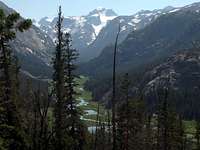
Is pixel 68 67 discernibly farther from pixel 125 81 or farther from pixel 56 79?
pixel 125 81

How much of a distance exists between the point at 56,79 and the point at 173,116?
1407 inches

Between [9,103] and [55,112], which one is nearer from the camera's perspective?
[9,103]

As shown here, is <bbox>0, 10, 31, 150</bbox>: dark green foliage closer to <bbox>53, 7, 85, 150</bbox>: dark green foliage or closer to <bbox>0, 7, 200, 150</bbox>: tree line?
<bbox>0, 7, 200, 150</bbox>: tree line

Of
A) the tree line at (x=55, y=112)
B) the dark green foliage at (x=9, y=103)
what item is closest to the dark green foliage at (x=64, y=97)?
the tree line at (x=55, y=112)

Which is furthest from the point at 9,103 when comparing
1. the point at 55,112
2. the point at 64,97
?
the point at 64,97

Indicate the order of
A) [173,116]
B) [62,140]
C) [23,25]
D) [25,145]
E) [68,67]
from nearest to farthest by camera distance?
1. [23,25]
2. [25,145]
3. [62,140]
4. [68,67]
5. [173,116]

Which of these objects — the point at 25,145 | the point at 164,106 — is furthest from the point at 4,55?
the point at 164,106

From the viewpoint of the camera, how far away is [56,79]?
48.4m

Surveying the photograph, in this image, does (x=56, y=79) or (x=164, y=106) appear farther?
(x=164, y=106)

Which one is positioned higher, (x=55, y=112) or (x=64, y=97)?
(x=64, y=97)

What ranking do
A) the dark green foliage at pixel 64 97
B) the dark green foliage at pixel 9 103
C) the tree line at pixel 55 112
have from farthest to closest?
the dark green foliage at pixel 64 97
the tree line at pixel 55 112
the dark green foliage at pixel 9 103

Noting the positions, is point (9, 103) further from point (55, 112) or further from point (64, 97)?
point (64, 97)

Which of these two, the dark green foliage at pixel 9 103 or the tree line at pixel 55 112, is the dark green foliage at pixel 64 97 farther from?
the dark green foliage at pixel 9 103

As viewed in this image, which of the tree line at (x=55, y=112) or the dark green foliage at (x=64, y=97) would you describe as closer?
the tree line at (x=55, y=112)
